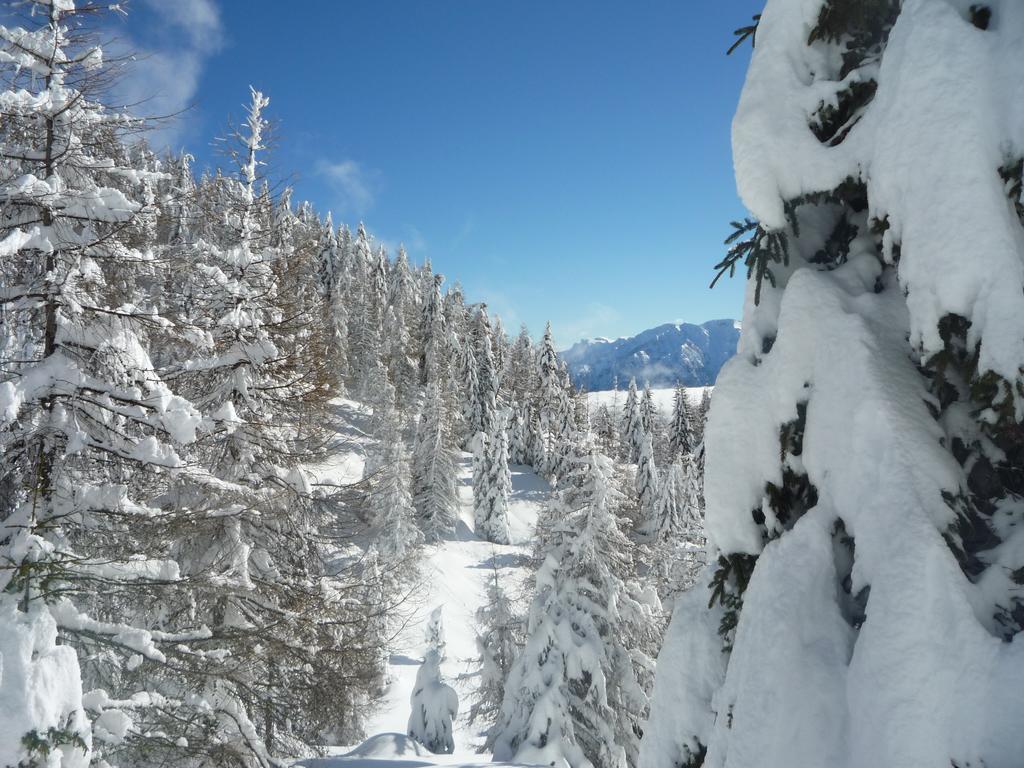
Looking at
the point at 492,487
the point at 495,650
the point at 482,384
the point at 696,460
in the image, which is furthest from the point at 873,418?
the point at 482,384

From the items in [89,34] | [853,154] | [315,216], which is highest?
[315,216]

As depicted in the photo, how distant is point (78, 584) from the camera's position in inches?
213

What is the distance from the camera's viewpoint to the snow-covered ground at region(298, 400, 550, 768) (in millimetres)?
14398

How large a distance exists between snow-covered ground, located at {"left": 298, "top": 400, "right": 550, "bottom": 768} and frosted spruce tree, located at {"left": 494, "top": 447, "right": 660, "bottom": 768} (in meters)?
1.75

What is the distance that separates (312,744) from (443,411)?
37547 millimetres

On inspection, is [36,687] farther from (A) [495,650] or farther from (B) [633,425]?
(B) [633,425]

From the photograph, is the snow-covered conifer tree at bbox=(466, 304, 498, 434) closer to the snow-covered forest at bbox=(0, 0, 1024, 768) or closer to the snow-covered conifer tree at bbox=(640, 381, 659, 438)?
the snow-covered conifer tree at bbox=(640, 381, 659, 438)

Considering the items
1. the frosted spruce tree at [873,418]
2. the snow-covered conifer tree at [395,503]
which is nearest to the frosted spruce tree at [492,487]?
the snow-covered conifer tree at [395,503]

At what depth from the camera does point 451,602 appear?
124ft

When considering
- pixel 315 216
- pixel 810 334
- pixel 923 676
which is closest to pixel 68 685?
pixel 923 676

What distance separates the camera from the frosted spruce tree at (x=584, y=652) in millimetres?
12406

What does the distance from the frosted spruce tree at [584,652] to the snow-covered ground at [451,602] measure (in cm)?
175

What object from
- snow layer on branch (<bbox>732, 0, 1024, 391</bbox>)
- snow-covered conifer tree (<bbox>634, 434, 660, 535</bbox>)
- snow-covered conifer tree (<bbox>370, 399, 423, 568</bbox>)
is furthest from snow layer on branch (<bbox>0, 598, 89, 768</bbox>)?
snow-covered conifer tree (<bbox>634, 434, 660, 535</bbox>)

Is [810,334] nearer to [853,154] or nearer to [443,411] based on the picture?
[853,154]
